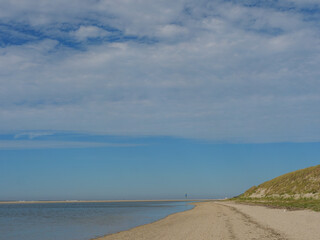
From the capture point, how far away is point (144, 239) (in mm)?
25875

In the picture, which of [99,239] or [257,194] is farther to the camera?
[257,194]

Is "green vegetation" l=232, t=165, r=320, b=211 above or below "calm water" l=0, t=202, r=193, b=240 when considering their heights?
above

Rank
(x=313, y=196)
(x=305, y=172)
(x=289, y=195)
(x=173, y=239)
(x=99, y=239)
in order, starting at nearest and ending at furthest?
(x=173, y=239) < (x=99, y=239) < (x=313, y=196) < (x=289, y=195) < (x=305, y=172)

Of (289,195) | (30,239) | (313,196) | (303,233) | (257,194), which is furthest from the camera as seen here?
(257,194)

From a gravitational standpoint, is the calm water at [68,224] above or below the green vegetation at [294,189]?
below

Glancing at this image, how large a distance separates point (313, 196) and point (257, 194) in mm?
38475

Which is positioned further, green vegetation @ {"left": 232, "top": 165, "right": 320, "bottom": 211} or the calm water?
green vegetation @ {"left": 232, "top": 165, "right": 320, "bottom": 211}

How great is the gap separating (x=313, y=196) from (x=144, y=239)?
46681 millimetres

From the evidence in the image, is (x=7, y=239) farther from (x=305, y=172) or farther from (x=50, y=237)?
(x=305, y=172)

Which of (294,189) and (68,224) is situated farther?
(294,189)

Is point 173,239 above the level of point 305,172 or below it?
below

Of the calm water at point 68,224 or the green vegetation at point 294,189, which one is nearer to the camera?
the calm water at point 68,224

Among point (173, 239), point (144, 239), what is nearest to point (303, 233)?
point (173, 239)

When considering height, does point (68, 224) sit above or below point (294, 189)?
below
